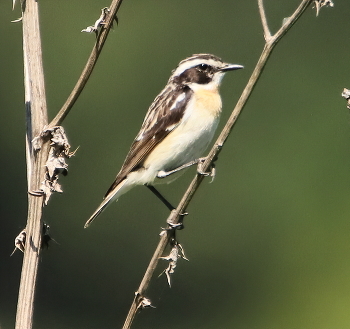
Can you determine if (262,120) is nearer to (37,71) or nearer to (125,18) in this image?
(125,18)

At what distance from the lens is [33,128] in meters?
2.52

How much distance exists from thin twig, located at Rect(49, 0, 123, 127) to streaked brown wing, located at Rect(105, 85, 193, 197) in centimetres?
270

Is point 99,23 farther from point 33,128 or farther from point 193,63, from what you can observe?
point 193,63

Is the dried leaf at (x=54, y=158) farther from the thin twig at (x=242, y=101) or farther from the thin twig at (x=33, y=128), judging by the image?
the thin twig at (x=242, y=101)

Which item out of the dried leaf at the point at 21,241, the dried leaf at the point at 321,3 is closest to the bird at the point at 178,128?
the dried leaf at the point at 321,3

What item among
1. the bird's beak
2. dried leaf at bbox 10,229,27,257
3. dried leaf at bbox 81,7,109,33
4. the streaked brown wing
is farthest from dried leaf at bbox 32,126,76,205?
the bird's beak

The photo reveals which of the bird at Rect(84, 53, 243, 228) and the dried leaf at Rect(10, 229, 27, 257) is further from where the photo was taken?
the bird at Rect(84, 53, 243, 228)

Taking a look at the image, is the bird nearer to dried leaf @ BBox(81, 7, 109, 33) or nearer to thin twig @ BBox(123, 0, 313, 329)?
thin twig @ BBox(123, 0, 313, 329)

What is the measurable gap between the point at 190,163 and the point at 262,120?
1084 centimetres

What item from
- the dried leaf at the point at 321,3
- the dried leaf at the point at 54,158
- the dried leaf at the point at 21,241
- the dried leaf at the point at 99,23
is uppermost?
the dried leaf at the point at 321,3

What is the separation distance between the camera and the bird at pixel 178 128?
201 inches

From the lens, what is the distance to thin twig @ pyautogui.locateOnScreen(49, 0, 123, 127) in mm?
2420

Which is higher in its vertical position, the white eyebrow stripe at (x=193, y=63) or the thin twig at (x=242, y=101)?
the white eyebrow stripe at (x=193, y=63)

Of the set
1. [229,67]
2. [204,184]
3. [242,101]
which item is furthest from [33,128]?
[204,184]
